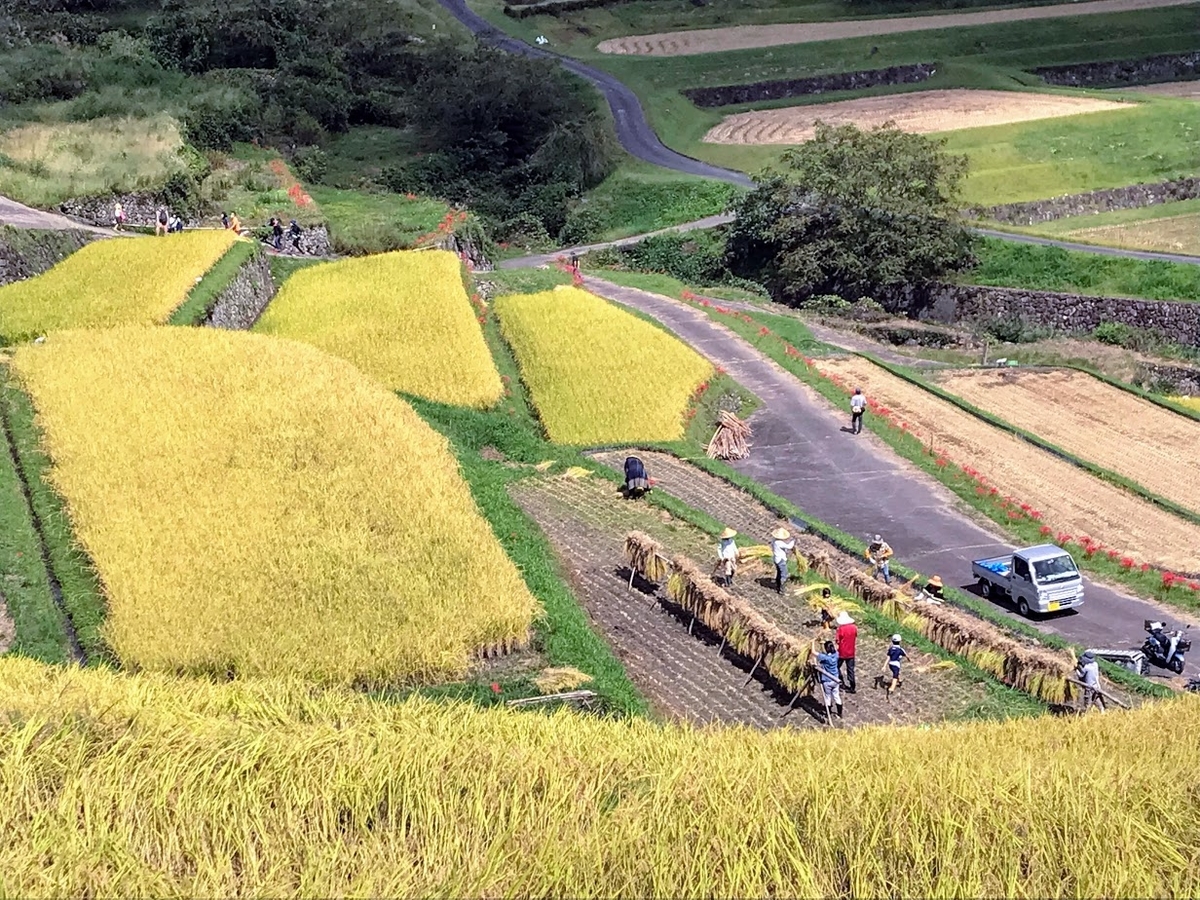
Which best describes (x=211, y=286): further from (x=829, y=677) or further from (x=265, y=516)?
(x=829, y=677)

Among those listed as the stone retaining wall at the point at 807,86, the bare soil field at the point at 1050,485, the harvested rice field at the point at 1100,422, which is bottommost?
the harvested rice field at the point at 1100,422

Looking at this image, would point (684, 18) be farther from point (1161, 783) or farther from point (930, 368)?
point (1161, 783)

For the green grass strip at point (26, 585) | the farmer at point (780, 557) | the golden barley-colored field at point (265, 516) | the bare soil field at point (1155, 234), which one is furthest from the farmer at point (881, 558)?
the bare soil field at point (1155, 234)

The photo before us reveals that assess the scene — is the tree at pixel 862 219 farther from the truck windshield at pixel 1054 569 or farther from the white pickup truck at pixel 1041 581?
the truck windshield at pixel 1054 569

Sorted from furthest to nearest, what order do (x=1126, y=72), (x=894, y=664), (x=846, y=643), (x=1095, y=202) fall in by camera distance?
(x=1126, y=72) → (x=1095, y=202) → (x=894, y=664) → (x=846, y=643)

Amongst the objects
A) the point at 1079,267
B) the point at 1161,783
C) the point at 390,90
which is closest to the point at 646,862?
the point at 1161,783

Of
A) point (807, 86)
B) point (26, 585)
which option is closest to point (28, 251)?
point (26, 585)
